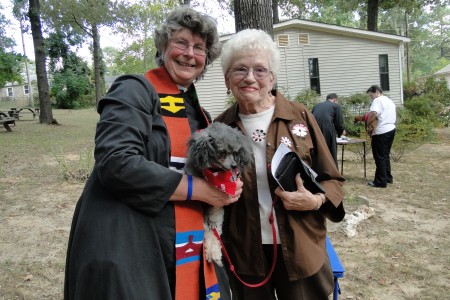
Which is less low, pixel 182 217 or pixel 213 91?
pixel 213 91

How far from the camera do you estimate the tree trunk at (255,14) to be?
13.7ft

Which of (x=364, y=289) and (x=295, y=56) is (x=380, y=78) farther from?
(x=364, y=289)

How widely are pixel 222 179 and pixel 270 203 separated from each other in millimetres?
534

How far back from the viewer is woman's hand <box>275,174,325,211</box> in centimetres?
190

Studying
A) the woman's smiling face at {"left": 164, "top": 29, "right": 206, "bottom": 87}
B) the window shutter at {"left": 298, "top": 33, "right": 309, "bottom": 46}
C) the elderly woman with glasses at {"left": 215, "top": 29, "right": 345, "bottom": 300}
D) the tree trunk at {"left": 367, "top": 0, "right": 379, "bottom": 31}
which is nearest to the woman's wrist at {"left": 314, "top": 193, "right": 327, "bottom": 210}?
the elderly woman with glasses at {"left": 215, "top": 29, "right": 345, "bottom": 300}

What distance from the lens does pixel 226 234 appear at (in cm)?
211

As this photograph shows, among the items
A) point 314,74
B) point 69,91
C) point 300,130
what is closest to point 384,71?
point 314,74

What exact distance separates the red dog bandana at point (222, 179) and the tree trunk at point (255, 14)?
3.06 m

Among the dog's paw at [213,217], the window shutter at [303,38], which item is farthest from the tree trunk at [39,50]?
the dog's paw at [213,217]

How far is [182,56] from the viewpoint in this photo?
175cm

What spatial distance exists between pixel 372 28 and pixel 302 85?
5802mm

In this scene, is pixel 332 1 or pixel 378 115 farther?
pixel 332 1

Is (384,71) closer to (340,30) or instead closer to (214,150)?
(340,30)

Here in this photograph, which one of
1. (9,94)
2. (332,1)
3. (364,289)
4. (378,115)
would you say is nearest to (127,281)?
(364,289)
